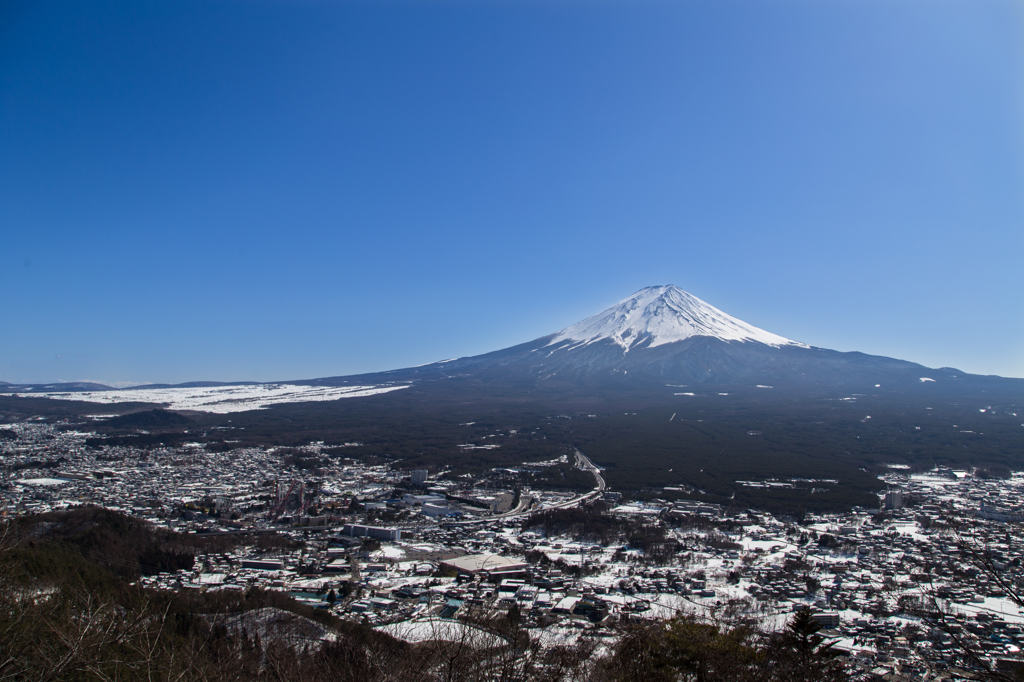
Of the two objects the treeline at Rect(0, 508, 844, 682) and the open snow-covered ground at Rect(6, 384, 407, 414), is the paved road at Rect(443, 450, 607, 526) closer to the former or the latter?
the treeline at Rect(0, 508, 844, 682)

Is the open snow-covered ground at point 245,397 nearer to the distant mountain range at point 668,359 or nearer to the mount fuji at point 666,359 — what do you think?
the distant mountain range at point 668,359

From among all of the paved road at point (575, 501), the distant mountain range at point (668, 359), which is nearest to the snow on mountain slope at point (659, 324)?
the distant mountain range at point (668, 359)

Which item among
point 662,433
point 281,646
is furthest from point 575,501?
point 662,433

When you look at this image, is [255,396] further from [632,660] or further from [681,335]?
[632,660]

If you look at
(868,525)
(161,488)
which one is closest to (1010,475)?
(868,525)

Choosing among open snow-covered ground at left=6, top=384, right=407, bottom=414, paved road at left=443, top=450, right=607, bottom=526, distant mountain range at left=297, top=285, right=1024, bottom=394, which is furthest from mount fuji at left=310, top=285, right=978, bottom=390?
paved road at left=443, top=450, right=607, bottom=526

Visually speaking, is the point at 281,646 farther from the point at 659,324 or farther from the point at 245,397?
the point at 659,324
